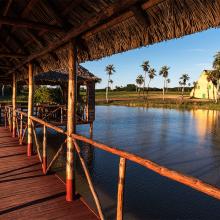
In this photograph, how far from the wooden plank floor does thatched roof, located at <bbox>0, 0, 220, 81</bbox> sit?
2775 mm

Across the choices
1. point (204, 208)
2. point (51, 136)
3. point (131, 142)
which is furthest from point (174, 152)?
point (51, 136)

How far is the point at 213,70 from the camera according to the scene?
211 feet

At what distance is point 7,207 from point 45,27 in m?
3.17

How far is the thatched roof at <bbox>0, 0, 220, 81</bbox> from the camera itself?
11.6 ft

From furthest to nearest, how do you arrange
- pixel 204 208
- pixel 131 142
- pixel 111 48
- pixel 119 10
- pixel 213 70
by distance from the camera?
pixel 213 70 < pixel 131 142 < pixel 204 208 < pixel 111 48 < pixel 119 10

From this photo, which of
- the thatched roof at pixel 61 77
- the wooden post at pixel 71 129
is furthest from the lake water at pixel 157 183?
the thatched roof at pixel 61 77

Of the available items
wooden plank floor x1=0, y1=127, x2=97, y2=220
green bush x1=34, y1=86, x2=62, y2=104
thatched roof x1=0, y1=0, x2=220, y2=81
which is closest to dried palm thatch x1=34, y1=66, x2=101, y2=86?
green bush x1=34, y1=86, x2=62, y2=104

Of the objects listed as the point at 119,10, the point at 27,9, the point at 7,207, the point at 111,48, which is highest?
the point at 27,9

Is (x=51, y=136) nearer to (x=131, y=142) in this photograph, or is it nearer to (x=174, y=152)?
(x=131, y=142)

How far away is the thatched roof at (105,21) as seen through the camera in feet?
11.6

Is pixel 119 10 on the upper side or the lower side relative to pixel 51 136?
upper

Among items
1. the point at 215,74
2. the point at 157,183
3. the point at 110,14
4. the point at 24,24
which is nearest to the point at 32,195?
the point at 24,24

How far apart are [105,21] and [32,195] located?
3.43m

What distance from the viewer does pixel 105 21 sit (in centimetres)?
435
